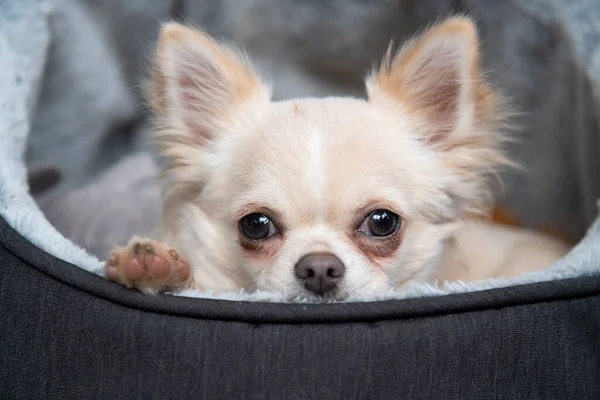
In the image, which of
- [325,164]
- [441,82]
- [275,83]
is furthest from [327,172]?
[275,83]

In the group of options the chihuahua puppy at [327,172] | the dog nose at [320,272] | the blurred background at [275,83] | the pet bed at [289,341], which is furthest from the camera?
the blurred background at [275,83]

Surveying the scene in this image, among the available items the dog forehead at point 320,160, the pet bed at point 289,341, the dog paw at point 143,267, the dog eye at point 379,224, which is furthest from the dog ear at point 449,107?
the dog paw at point 143,267

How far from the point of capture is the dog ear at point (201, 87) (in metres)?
1.81

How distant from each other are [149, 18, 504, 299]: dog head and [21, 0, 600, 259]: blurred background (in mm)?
654

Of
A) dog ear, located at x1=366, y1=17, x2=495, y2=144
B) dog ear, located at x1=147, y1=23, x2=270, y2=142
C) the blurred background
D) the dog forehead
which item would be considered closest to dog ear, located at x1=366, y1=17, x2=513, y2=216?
dog ear, located at x1=366, y1=17, x2=495, y2=144

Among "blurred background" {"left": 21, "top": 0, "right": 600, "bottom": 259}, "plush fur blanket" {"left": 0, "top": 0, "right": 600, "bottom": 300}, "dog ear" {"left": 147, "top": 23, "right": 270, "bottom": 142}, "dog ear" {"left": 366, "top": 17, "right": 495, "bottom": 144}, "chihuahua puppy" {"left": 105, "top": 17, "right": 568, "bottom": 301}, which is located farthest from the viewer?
"blurred background" {"left": 21, "top": 0, "right": 600, "bottom": 259}

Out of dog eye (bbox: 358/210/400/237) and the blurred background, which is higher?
the blurred background

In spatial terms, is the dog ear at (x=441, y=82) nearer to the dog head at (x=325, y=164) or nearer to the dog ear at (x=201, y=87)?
the dog head at (x=325, y=164)

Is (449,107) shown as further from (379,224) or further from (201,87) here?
(201,87)

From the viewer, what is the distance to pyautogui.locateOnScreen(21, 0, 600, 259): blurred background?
2.49 metres

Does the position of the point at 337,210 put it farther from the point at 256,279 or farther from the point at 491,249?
the point at 491,249

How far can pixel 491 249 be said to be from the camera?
2154mm

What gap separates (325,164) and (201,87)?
1.66 ft

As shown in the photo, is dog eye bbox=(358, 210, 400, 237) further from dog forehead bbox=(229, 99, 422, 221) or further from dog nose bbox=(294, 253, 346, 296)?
dog nose bbox=(294, 253, 346, 296)
